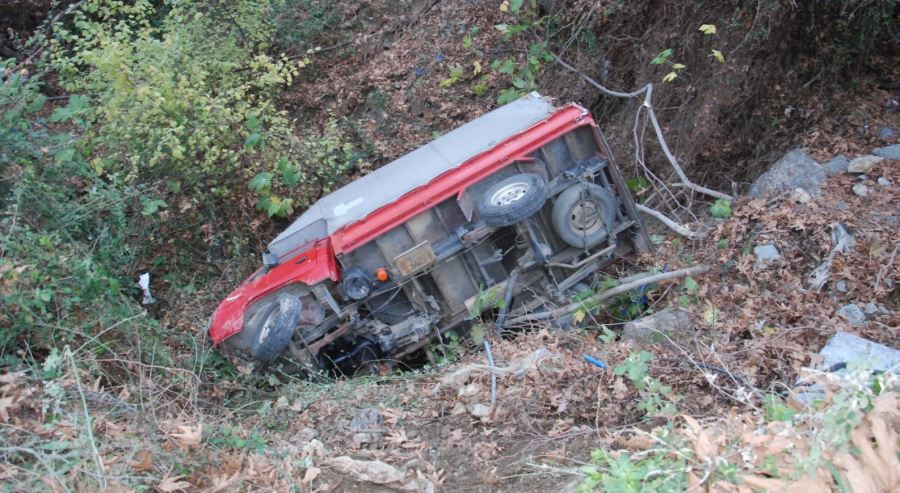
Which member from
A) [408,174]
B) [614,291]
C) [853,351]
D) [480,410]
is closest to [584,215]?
[614,291]

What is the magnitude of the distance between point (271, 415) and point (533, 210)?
2718mm

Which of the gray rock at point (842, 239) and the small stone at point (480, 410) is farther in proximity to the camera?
the gray rock at point (842, 239)

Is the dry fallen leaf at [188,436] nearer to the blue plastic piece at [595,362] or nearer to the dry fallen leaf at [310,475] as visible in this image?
the dry fallen leaf at [310,475]

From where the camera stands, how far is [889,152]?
6.51m

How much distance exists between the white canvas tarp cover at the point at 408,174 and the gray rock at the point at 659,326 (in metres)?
2.05

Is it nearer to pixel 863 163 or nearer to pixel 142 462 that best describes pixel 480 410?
pixel 142 462

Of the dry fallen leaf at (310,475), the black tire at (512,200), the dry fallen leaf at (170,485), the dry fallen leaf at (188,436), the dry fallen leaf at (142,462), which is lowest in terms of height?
the dry fallen leaf at (310,475)

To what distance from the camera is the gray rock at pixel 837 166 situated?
6582mm

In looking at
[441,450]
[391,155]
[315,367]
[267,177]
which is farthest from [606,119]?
[441,450]

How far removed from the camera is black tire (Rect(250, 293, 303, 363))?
570cm

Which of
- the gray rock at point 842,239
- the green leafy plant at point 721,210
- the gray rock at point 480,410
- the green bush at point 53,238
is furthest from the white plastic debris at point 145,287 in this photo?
the gray rock at point 842,239

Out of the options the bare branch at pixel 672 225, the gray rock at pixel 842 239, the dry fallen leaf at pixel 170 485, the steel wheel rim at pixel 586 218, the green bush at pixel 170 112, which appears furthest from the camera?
the green bush at pixel 170 112

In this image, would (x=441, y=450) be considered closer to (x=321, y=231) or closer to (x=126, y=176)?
(x=321, y=231)

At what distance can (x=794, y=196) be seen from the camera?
20.5 feet
